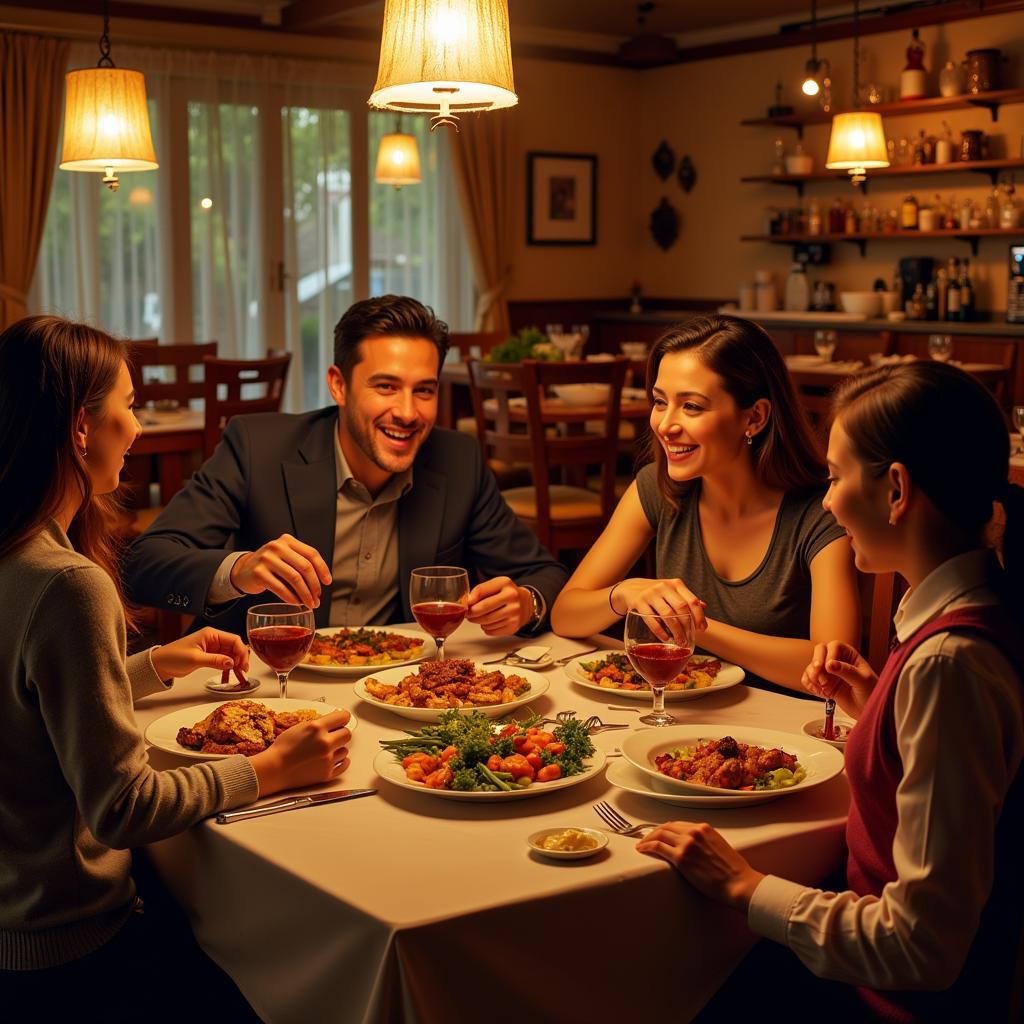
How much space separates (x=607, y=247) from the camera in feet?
30.1

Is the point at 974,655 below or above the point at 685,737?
above

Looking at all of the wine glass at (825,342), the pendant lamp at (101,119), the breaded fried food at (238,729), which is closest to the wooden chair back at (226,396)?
the pendant lamp at (101,119)

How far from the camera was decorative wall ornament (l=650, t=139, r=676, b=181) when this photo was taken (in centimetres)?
895

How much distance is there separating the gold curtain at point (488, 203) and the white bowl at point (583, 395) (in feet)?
9.66

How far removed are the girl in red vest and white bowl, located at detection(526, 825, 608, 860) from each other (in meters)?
0.05

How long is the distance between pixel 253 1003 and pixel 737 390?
138 cm

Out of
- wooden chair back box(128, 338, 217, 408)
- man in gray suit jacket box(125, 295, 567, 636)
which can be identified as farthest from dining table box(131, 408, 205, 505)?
man in gray suit jacket box(125, 295, 567, 636)

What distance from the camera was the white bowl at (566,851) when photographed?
1.32 metres

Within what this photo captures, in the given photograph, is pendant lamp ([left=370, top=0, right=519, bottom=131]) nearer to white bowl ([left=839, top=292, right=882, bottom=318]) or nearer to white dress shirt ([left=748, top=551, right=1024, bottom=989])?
white dress shirt ([left=748, top=551, right=1024, bottom=989])

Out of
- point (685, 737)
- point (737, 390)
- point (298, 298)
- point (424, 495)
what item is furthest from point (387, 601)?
point (298, 298)

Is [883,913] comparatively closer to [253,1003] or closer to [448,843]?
[448,843]

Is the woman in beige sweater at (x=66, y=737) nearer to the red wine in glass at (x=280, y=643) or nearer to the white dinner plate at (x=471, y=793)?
the white dinner plate at (x=471, y=793)

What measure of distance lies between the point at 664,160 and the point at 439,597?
24.9ft

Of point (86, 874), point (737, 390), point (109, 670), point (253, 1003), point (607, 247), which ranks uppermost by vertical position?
point (607, 247)
